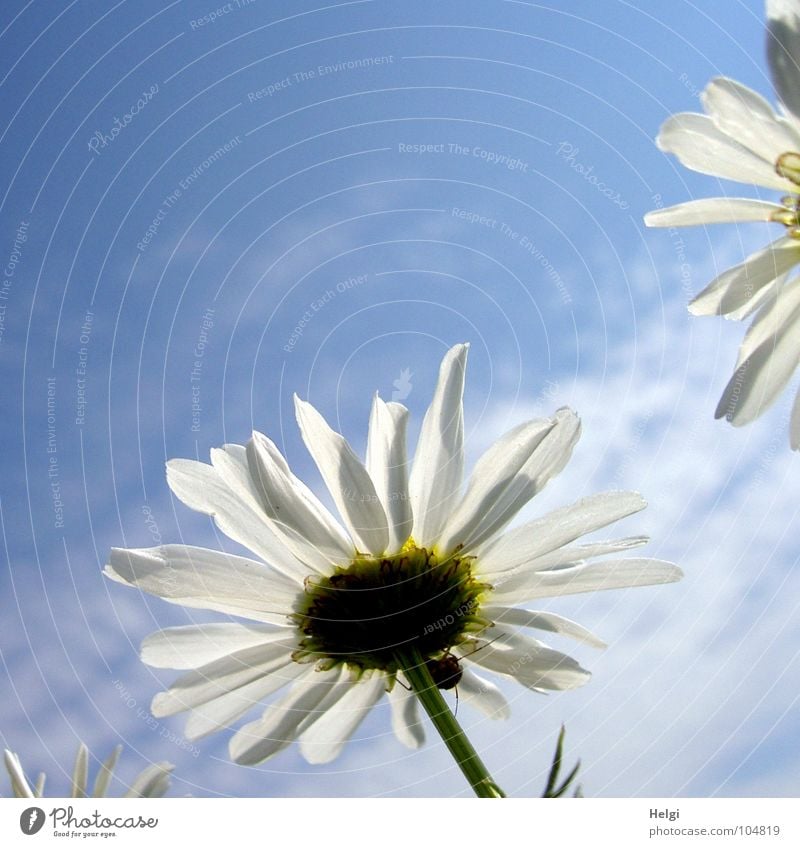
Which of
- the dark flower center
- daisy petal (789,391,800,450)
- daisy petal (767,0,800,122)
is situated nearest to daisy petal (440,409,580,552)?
the dark flower center

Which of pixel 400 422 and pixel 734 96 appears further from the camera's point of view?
pixel 400 422

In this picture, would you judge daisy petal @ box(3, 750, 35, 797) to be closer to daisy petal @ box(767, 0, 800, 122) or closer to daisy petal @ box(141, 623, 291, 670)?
daisy petal @ box(141, 623, 291, 670)

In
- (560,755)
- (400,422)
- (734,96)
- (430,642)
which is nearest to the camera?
(560,755)
